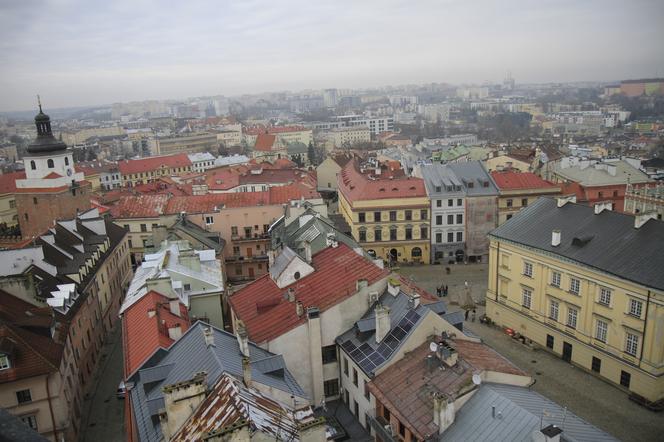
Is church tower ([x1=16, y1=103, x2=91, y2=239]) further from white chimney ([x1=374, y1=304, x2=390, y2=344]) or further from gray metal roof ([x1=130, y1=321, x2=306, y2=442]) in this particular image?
white chimney ([x1=374, y1=304, x2=390, y2=344])

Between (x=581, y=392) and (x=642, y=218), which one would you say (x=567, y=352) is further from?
(x=642, y=218)

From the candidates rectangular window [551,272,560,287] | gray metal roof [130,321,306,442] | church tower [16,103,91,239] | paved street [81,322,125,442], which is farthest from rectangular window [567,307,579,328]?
church tower [16,103,91,239]

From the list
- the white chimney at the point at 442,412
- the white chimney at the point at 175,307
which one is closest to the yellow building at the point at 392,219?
the white chimney at the point at 175,307

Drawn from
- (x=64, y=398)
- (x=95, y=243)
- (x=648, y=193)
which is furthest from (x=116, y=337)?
(x=648, y=193)

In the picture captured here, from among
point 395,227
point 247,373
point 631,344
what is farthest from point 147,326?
point 395,227

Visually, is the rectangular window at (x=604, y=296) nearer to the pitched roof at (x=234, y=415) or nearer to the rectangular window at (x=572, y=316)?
the rectangular window at (x=572, y=316)

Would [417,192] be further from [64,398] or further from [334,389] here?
[64,398]
